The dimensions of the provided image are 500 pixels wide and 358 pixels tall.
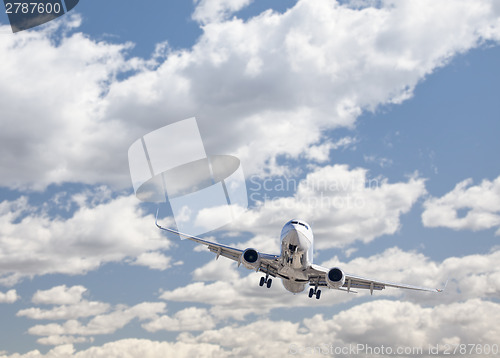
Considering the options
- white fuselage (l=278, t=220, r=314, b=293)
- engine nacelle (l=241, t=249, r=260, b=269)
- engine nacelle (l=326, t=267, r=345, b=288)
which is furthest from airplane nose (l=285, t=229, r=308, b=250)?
engine nacelle (l=326, t=267, r=345, b=288)

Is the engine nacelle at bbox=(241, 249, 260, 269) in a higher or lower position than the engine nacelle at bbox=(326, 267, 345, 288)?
higher

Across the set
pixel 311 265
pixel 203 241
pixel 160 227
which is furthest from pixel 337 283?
pixel 160 227

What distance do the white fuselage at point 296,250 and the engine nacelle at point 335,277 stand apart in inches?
104

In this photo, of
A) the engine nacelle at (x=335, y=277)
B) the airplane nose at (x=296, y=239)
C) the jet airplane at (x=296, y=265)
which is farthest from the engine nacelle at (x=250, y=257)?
the engine nacelle at (x=335, y=277)

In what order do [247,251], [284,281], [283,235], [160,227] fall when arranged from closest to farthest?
[283,235] < [247,251] < [284,281] < [160,227]

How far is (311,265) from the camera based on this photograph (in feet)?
205

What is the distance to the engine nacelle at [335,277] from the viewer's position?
61594 millimetres

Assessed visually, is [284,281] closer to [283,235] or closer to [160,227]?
[283,235]

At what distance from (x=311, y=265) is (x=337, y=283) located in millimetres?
3409

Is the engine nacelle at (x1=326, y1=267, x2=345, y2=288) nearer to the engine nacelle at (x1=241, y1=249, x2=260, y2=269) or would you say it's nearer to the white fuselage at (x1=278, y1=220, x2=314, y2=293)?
the white fuselage at (x1=278, y1=220, x2=314, y2=293)

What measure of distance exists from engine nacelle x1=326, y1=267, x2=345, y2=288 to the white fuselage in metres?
2.65

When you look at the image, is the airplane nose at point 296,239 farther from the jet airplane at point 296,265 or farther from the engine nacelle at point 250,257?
the engine nacelle at point 250,257

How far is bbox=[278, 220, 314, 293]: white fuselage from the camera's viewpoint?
5434 cm

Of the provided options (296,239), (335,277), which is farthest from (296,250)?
(335,277)
